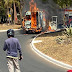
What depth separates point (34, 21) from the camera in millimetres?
29203

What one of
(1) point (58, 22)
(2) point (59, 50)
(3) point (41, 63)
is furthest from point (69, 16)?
(3) point (41, 63)

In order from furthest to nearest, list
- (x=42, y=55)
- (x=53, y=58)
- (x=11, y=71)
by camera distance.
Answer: (x=42, y=55)
(x=53, y=58)
(x=11, y=71)

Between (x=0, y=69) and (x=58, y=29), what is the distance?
69.8 ft

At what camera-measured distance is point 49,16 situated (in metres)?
30.3

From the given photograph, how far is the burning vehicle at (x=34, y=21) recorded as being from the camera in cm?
2873

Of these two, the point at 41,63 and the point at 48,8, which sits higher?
the point at 48,8

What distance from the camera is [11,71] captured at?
22.9ft

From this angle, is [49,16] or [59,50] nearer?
[59,50]

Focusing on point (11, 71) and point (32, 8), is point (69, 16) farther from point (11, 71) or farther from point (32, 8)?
point (11, 71)

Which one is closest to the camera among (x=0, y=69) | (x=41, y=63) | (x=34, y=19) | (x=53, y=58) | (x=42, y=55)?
(x=0, y=69)

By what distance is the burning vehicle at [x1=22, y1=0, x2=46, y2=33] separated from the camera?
2873 centimetres

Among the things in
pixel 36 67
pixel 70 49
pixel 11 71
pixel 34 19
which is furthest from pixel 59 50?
pixel 34 19

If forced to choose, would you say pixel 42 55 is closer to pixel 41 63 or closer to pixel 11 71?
pixel 41 63

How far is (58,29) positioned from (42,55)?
1767 centimetres
